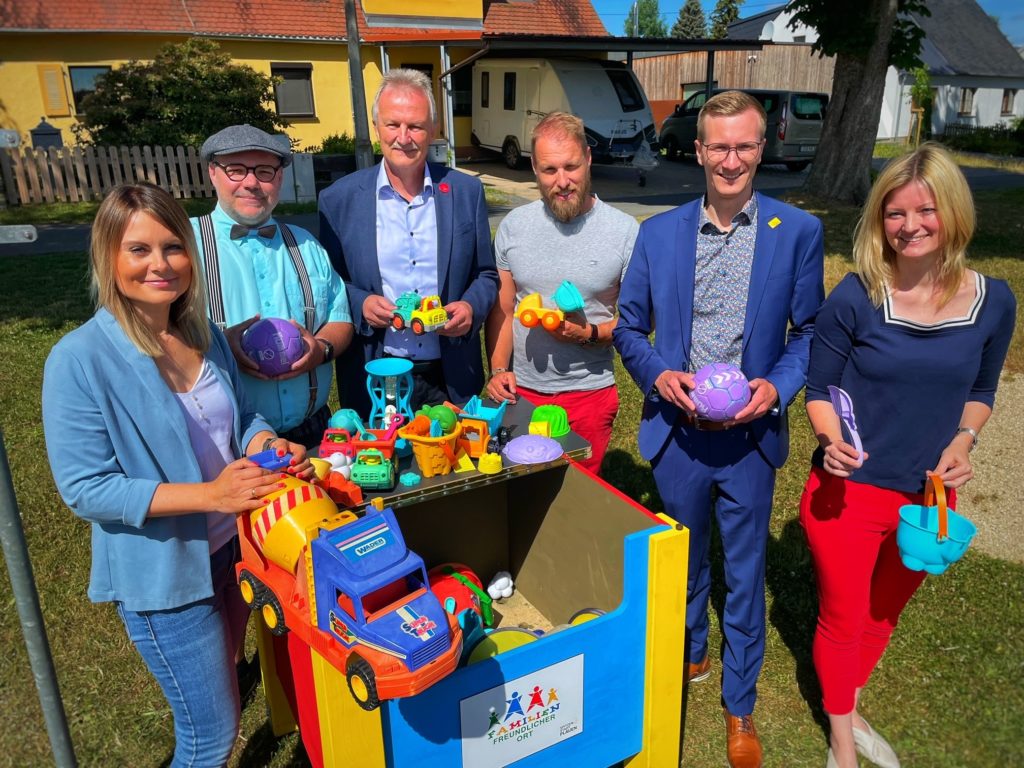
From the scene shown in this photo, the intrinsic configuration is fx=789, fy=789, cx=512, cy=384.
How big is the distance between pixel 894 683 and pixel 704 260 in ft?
6.52

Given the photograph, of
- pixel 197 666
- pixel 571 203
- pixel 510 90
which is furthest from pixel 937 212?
pixel 510 90

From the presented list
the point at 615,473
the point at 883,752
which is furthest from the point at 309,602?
the point at 615,473

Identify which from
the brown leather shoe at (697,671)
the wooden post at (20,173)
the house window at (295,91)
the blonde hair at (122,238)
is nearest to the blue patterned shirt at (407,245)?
the blonde hair at (122,238)

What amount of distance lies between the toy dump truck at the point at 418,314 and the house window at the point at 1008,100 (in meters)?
37.9

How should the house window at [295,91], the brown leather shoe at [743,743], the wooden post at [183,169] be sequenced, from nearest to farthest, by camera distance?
the brown leather shoe at [743,743] < the wooden post at [183,169] < the house window at [295,91]

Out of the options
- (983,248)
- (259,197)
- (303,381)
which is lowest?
(983,248)

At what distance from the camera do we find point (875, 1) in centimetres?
1088

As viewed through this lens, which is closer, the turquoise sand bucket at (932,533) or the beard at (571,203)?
the turquoise sand bucket at (932,533)

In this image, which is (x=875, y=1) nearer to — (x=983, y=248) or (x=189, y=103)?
(x=983, y=248)

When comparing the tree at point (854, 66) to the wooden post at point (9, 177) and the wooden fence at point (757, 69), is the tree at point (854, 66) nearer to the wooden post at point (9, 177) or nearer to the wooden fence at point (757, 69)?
the wooden post at point (9, 177)

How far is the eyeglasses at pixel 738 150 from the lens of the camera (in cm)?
239

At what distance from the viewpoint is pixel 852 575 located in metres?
2.53

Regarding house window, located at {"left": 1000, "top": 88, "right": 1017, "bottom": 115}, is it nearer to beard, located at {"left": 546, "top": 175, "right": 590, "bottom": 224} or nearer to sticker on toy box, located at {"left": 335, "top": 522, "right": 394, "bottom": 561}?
beard, located at {"left": 546, "top": 175, "right": 590, "bottom": 224}

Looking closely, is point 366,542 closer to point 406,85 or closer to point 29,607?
point 29,607
